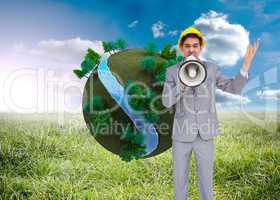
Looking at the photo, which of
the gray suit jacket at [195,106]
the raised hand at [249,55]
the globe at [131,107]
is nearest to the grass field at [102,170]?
the globe at [131,107]

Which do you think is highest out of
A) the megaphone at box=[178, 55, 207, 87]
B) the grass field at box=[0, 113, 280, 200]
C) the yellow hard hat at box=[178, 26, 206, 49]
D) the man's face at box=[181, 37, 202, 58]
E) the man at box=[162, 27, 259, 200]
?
the yellow hard hat at box=[178, 26, 206, 49]

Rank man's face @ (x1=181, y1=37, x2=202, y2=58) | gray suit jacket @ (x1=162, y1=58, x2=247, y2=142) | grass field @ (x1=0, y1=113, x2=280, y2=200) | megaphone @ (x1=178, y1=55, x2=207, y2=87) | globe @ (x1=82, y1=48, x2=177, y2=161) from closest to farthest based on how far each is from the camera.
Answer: megaphone @ (x1=178, y1=55, x2=207, y2=87) < gray suit jacket @ (x1=162, y1=58, x2=247, y2=142) < man's face @ (x1=181, y1=37, x2=202, y2=58) < globe @ (x1=82, y1=48, x2=177, y2=161) < grass field @ (x1=0, y1=113, x2=280, y2=200)

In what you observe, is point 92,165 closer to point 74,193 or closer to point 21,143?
point 74,193

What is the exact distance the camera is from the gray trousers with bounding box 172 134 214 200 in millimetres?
4040

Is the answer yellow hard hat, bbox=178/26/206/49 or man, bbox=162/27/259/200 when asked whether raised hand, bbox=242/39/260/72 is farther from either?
yellow hard hat, bbox=178/26/206/49

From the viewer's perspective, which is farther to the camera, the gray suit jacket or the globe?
the globe

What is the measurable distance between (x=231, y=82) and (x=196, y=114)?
0.53 meters

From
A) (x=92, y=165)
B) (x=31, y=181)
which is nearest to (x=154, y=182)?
(x=92, y=165)

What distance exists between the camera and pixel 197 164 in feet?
13.5

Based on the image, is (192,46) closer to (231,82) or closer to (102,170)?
(231,82)

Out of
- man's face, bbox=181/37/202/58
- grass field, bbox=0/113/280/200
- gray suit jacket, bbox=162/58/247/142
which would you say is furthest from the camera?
grass field, bbox=0/113/280/200

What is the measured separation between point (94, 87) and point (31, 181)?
1779 mm

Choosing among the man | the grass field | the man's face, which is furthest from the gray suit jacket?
the grass field

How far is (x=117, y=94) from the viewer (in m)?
4.46
